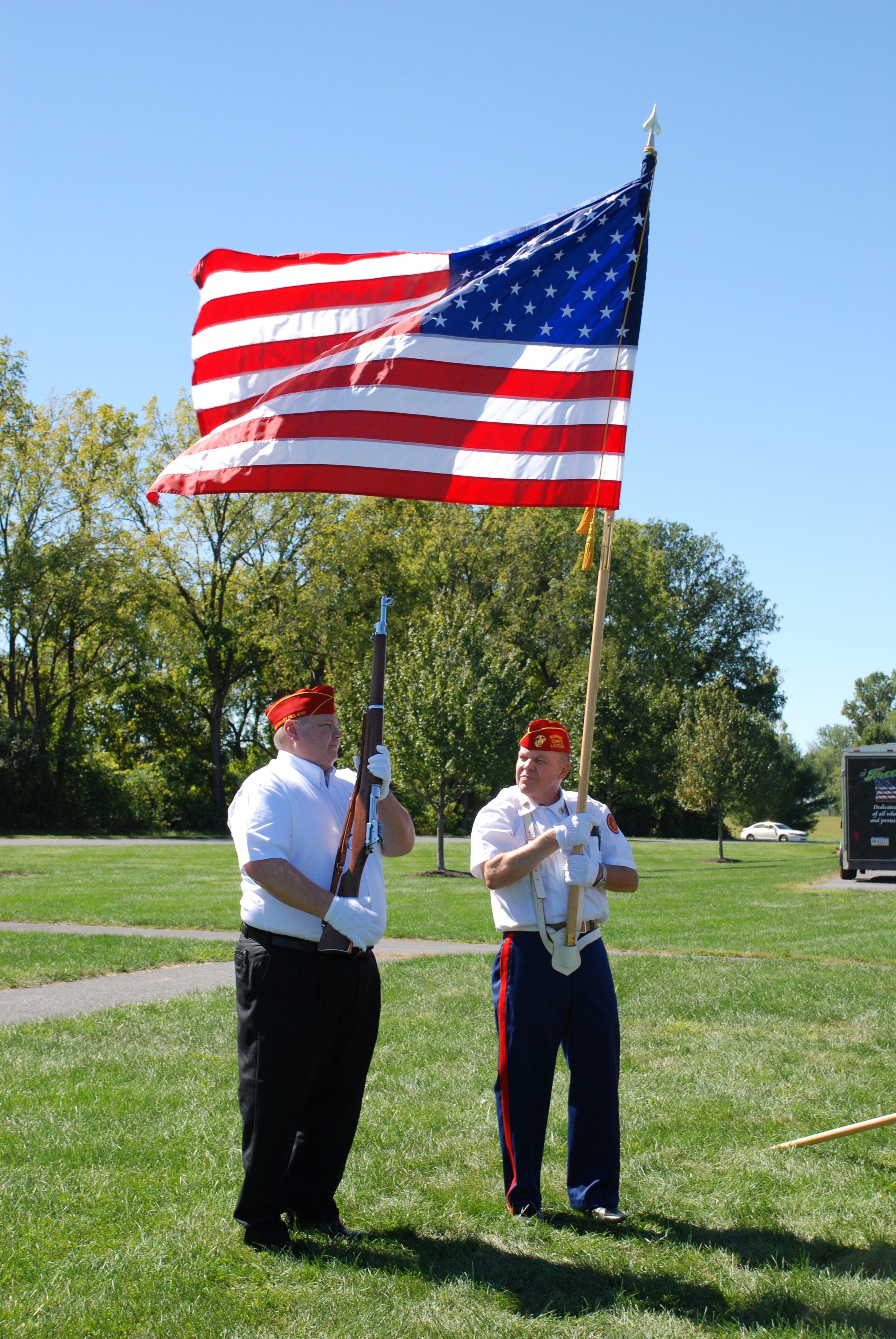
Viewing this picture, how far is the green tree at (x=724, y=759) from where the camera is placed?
3925 cm

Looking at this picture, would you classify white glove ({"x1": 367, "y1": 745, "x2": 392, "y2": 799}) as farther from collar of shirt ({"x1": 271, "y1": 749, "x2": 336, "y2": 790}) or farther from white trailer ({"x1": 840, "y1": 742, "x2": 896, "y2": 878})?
white trailer ({"x1": 840, "y1": 742, "x2": 896, "y2": 878})

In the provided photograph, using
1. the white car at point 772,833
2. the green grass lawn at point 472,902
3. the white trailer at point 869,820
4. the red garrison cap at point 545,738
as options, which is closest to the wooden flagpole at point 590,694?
the red garrison cap at point 545,738

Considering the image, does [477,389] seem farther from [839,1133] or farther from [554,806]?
[839,1133]

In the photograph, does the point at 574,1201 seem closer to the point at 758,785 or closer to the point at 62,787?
the point at 758,785

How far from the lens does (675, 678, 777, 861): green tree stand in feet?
129

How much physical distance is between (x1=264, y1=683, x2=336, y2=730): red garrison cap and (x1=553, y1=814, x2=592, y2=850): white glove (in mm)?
1075

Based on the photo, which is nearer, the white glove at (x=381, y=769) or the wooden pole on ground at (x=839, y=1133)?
the white glove at (x=381, y=769)

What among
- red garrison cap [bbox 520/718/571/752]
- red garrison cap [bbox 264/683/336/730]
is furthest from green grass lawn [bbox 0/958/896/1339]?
red garrison cap [bbox 264/683/336/730]

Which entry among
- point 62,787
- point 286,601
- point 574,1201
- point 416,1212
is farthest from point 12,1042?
point 286,601

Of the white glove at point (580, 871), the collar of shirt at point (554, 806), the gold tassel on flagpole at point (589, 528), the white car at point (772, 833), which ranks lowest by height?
the white car at point (772, 833)

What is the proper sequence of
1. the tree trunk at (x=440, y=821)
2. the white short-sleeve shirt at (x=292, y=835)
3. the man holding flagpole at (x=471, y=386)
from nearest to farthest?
the white short-sleeve shirt at (x=292, y=835) < the man holding flagpole at (x=471, y=386) < the tree trunk at (x=440, y=821)

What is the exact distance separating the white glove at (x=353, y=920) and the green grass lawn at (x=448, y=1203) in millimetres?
1212

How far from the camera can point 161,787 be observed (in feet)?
150

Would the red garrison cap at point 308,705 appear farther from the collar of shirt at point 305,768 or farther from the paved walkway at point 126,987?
the paved walkway at point 126,987
